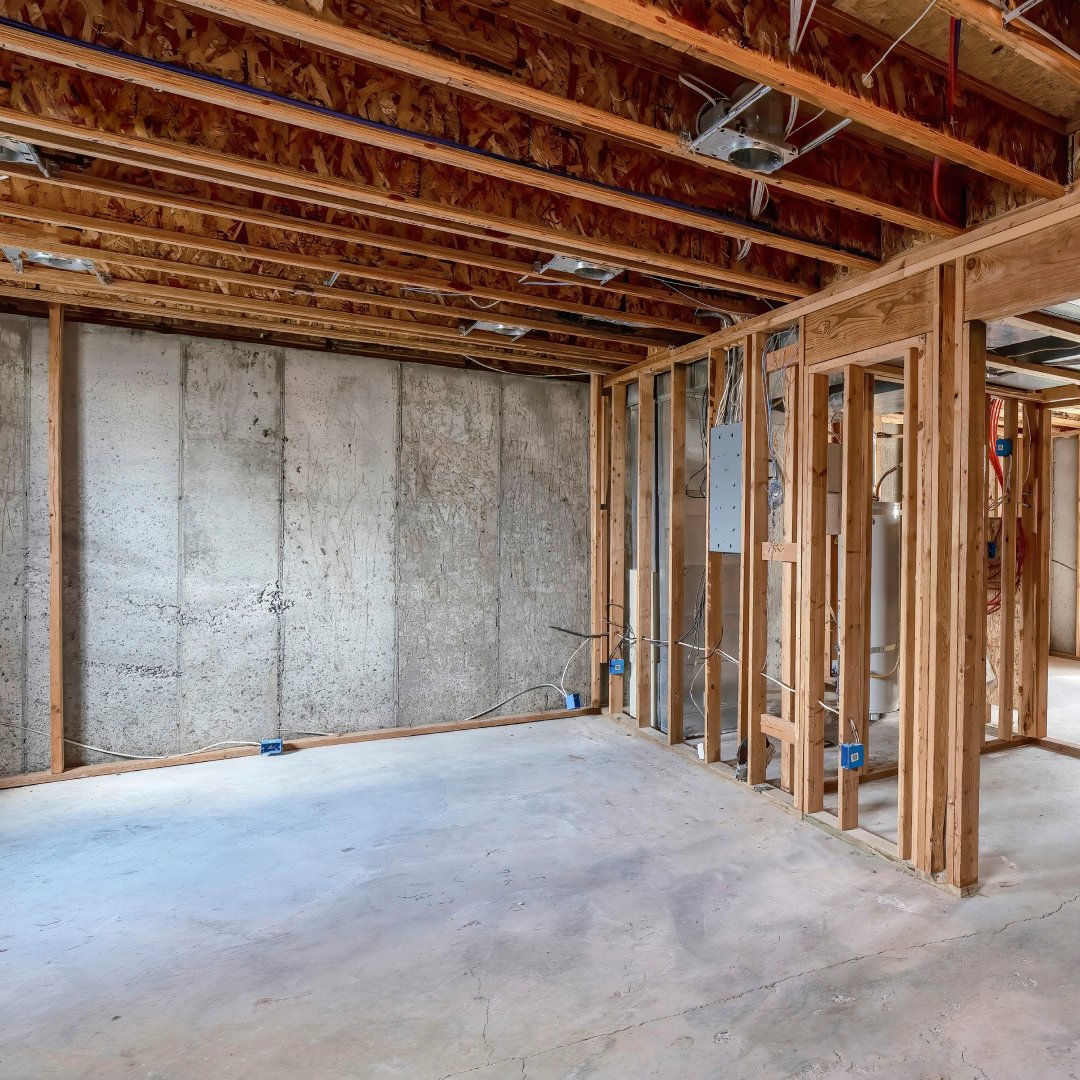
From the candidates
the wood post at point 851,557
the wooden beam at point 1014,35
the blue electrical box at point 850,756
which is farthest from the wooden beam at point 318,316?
the wooden beam at point 1014,35

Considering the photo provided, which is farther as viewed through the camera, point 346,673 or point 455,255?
point 346,673

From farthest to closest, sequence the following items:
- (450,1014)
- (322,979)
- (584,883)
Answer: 1. (584,883)
2. (322,979)
3. (450,1014)

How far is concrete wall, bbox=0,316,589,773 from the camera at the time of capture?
394cm

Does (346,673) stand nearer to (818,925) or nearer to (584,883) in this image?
(584,883)

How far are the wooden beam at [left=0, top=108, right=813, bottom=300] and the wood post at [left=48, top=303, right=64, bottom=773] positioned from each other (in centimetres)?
182

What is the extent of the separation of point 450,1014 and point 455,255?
2733 mm

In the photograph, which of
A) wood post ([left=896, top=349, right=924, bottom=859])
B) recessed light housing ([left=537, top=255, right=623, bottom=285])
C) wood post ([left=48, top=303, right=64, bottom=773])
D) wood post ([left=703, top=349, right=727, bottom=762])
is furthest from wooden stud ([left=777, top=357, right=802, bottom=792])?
wood post ([left=48, top=303, right=64, bottom=773])

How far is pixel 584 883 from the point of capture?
8.88ft

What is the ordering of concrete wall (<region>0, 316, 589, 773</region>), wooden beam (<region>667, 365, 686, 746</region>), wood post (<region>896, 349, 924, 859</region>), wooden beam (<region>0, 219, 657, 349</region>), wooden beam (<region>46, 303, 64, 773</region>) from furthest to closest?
1. wooden beam (<region>667, 365, 686, 746</region>)
2. concrete wall (<region>0, 316, 589, 773</region>)
3. wooden beam (<region>46, 303, 64, 773</region>)
4. wooden beam (<region>0, 219, 657, 349</region>)
5. wood post (<region>896, 349, 924, 859</region>)

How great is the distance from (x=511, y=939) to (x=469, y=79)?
2.58m

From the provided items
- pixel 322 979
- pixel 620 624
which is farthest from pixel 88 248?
pixel 620 624

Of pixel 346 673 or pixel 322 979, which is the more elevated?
pixel 346 673

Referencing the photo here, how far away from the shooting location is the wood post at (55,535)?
150 inches

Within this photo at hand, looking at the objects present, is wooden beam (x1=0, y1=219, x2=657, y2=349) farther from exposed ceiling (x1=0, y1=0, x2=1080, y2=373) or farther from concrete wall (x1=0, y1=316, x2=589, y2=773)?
concrete wall (x1=0, y1=316, x2=589, y2=773)
